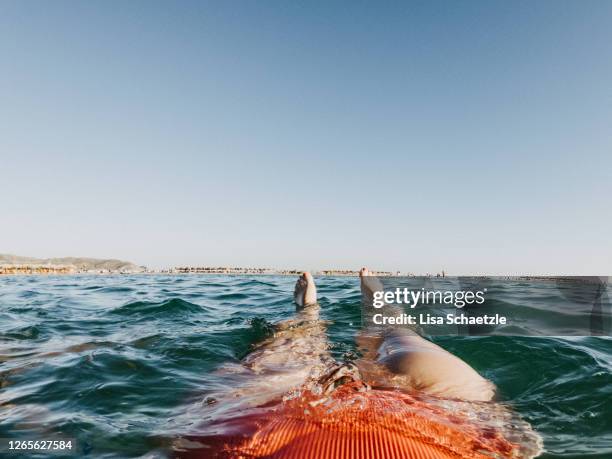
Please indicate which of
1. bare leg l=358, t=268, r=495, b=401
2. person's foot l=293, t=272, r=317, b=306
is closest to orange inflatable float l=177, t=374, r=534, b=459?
bare leg l=358, t=268, r=495, b=401

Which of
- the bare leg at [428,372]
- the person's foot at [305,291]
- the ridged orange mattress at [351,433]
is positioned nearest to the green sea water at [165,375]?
the bare leg at [428,372]

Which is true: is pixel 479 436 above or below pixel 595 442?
above

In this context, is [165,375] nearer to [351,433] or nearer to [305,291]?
[351,433]

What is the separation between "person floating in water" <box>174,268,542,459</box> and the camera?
6.34 feet

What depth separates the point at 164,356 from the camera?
5.20 m

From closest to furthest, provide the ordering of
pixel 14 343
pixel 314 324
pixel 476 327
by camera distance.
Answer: pixel 14 343
pixel 314 324
pixel 476 327

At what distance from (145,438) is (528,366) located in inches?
187

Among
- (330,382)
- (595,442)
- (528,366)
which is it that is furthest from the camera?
(528,366)

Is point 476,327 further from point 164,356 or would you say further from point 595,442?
point 164,356

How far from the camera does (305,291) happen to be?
7988 millimetres

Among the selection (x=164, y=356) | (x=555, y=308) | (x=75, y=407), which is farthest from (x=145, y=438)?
(x=555, y=308)

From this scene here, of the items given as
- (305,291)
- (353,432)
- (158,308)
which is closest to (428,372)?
(353,432)

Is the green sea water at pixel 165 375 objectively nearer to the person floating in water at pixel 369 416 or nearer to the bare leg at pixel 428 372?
the person floating in water at pixel 369 416

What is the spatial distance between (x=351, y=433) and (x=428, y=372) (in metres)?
1.66
